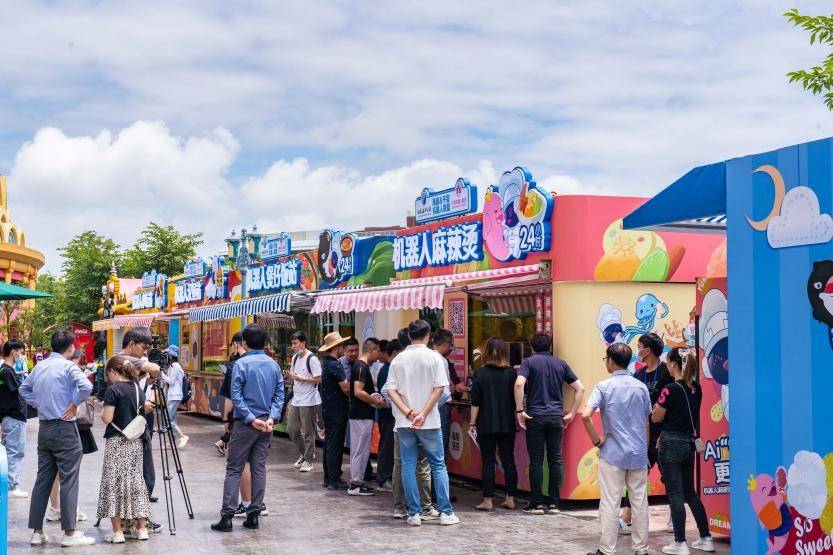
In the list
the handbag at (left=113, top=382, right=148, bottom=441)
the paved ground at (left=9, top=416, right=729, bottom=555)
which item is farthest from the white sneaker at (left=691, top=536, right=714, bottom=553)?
the handbag at (left=113, top=382, right=148, bottom=441)

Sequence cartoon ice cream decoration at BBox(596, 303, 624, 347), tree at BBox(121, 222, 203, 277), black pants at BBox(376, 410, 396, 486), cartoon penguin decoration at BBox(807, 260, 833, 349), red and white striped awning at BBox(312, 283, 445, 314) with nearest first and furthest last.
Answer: cartoon penguin decoration at BBox(807, 260, 833, 349) → cartoon ice cream decoration at BBox(596, 303, 624, 347) → black pants at BBox(376, 410, 396, 486) → red and white striped awning at BBox(312, 283, 445, 314) → tree at BBox(121, 222, 203, 277)

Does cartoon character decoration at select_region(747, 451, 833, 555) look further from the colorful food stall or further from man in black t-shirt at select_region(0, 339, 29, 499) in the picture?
man in black t-shirt at select_region(0, 339, 29, 499)

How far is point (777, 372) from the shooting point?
6195 mm

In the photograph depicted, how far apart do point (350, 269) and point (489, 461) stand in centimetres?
593

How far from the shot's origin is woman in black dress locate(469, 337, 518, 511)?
9555 mm

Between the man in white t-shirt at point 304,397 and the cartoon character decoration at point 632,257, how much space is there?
420 cm

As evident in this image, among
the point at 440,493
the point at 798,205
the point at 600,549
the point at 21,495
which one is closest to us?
the point at 798,205

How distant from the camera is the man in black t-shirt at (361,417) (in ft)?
34.0

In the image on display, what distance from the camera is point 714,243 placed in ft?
34.6

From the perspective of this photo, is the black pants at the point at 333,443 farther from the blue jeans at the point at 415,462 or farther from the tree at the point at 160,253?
the tree at the point at 160,253

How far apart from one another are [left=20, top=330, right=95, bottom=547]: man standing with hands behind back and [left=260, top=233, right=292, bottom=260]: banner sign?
10.2m

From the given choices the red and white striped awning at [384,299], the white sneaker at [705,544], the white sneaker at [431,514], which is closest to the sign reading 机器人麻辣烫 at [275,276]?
the red and white striped awning at [384,299]

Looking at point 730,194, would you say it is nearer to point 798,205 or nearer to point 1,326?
point 798,205

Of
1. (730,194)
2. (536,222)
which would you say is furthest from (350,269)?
(730,194)
